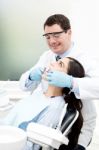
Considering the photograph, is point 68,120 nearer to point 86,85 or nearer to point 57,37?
point 86,85

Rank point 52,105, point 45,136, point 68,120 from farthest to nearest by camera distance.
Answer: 1. point 52,105
2. point 68,120
3. point 45,136

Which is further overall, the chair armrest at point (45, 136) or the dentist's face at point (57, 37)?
the dentist's face at point (57, 37)

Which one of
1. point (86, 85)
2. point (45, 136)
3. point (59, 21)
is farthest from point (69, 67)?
point (45, 136)

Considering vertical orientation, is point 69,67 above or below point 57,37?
below

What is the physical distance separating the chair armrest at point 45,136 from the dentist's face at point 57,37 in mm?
614

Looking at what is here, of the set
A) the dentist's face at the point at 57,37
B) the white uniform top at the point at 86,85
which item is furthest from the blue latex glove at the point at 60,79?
the dentist's face at the point at 57,37

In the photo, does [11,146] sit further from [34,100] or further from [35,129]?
[34,100]

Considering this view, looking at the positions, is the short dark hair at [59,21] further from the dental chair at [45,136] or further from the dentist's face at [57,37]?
the dental chair at [45,136]

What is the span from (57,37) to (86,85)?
37 cm

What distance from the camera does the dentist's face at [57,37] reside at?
1.63 meters

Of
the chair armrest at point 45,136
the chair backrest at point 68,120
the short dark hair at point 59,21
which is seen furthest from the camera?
the short dark hair at point 59,21

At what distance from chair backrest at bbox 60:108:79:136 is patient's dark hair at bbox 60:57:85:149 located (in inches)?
3.6

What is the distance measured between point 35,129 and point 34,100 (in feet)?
1.40

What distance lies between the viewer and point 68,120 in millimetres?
1422
